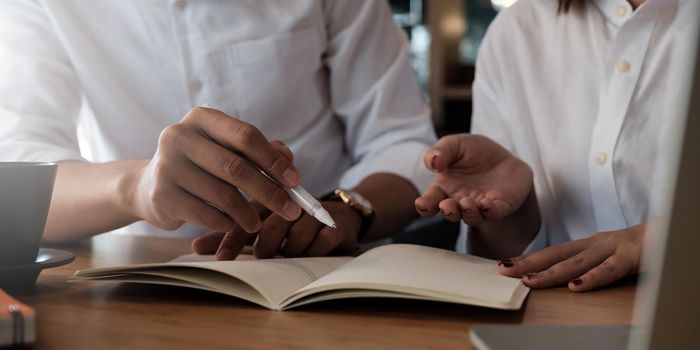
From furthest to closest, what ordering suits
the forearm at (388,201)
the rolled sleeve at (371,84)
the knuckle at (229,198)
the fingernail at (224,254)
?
1. the rolled sleeve at (371,84)
2. the forearm at (388,201)
3. the fingernail at (224,254)
4. the knuckle at (229,198)

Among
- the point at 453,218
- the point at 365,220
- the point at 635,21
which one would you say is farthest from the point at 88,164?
the point at 635,21

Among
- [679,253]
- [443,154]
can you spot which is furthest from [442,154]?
[679,253]

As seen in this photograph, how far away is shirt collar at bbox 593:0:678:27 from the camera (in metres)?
1.23

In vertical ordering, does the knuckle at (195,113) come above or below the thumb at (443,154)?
above

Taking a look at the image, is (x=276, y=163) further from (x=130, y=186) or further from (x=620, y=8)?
(x=620, y=8)

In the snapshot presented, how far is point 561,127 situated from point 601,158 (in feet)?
0.35

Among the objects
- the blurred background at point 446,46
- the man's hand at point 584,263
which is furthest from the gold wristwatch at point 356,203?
the blurred background at point 446,46

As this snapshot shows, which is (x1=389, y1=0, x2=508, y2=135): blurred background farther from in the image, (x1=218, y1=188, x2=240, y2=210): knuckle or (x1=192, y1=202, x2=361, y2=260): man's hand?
(x1=218, y1=188, x2=240, y2=210): knuckle

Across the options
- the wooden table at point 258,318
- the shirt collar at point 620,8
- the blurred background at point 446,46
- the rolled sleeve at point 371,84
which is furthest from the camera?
the blurred background at point 446,46

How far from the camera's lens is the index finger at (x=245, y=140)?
821 millimetres

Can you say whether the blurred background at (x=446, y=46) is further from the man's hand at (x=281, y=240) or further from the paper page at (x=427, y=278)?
the paper page at (x=427, y=278)

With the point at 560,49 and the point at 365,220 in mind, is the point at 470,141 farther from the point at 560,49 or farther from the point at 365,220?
the point at 560,49

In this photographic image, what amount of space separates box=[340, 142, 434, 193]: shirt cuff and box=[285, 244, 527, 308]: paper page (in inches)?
21.8

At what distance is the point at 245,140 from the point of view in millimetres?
817
